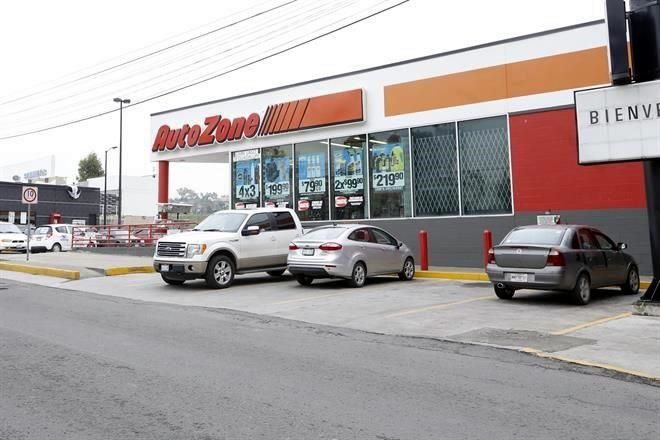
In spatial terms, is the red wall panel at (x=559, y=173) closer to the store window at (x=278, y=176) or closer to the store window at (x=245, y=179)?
the store window at (x=278, y=176)

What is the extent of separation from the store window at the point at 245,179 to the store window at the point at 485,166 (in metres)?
8.65

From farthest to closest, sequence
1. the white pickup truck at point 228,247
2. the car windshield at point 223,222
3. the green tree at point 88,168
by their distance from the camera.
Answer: the green tree at point 88,168
the car windshield at point 223,222
the white pickup truck at point 228,247

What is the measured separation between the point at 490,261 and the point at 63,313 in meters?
7.86

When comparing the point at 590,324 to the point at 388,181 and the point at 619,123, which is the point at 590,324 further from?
the point at 388,181

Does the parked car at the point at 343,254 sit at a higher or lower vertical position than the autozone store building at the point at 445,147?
lower

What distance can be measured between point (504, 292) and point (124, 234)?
731 inches

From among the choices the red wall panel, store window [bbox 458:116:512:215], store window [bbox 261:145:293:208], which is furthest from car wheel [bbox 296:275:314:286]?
store window [bbox 261:145:293:208]

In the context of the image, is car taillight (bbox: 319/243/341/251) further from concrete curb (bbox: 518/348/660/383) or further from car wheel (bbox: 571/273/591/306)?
concrete curb (bbox: 518/348/660/383)

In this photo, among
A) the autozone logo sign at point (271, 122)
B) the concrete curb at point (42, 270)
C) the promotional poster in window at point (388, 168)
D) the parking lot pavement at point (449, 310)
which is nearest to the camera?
the parking lot pavement at point (449, 310)

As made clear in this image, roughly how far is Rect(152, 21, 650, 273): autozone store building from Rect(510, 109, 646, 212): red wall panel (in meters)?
0.03

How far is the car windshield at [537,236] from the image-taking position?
10898 mm

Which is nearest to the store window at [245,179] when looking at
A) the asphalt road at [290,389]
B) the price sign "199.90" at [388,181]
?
the price sign "199.90" at [388,181]

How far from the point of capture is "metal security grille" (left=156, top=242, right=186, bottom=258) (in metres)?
13.4

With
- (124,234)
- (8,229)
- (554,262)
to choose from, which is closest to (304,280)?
(554,262)
